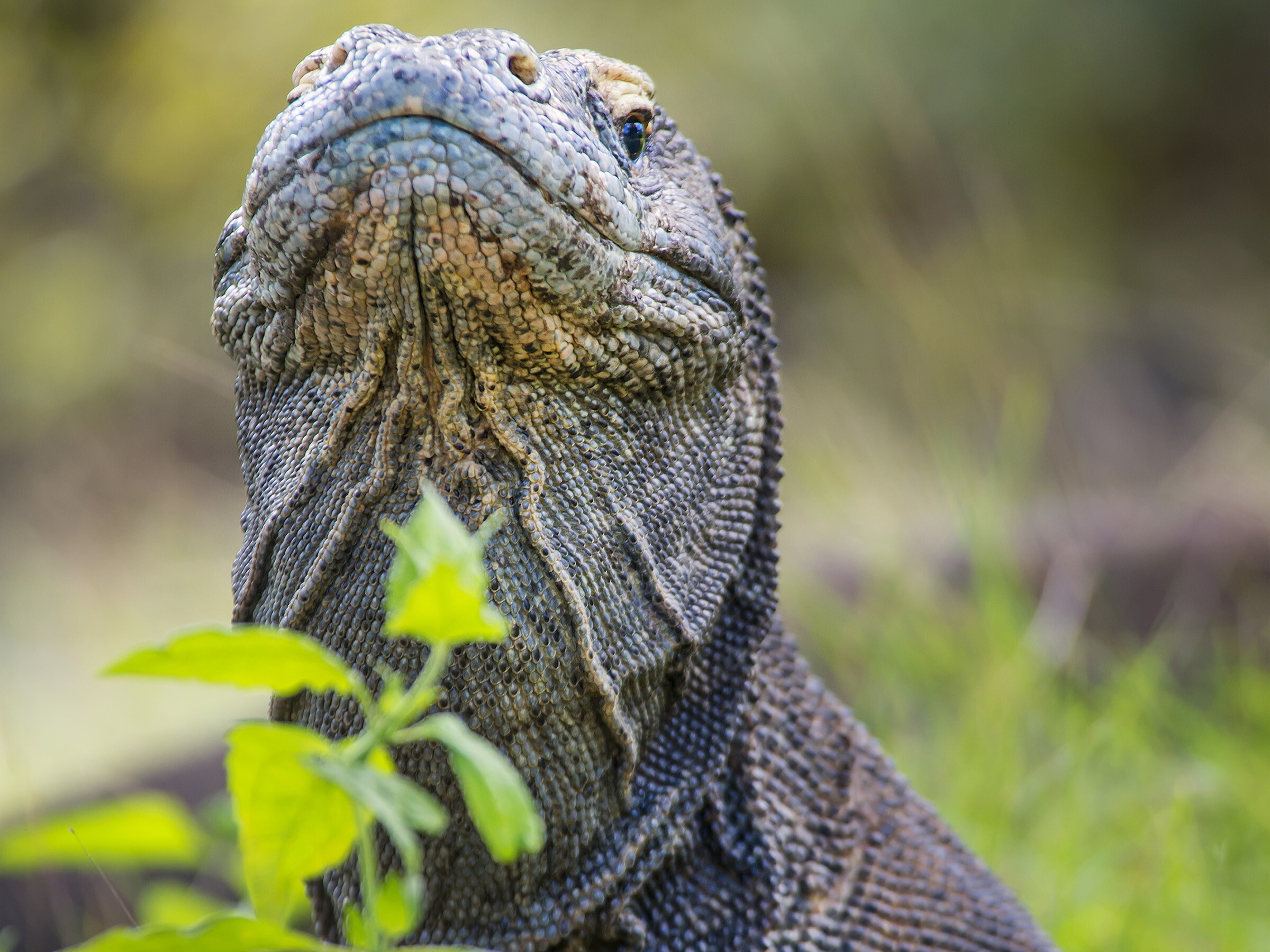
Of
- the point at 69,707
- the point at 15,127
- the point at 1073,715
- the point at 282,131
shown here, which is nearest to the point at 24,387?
the point at 15,127

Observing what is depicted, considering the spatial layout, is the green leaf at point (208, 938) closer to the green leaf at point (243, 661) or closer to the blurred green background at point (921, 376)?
the green leaf at point (243, 661)

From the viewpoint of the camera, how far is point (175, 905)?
10.0 ft

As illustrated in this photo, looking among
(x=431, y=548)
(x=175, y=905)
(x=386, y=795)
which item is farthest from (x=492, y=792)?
(x=175, y=905)

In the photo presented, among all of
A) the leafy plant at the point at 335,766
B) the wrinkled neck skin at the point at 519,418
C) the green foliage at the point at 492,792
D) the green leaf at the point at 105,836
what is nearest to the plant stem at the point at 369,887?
the leafy plant at the point at 335,766

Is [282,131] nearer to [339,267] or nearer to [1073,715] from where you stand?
[339,267]

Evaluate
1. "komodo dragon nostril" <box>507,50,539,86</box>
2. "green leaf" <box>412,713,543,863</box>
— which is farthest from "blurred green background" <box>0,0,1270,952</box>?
"green leaf" <box>412,713,543,863</box>

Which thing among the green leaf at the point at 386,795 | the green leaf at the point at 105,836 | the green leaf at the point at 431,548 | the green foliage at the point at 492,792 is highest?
the green leaf at the point at 431,548

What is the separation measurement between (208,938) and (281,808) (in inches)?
5.2

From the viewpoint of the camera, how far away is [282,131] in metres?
1.67

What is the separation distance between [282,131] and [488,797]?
1004 mm

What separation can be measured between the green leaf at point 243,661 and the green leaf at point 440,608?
3.1 inches

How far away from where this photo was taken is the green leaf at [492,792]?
1064 mm

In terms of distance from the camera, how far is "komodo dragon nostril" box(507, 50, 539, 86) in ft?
5.62

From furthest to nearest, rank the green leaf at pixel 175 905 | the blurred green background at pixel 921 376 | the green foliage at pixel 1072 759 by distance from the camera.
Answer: the blurred green background at pixel 921 376 < the green foliage at pixel 1072 759 < the green leaf at pixel 175 905
